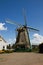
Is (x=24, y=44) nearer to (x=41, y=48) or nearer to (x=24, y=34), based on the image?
(x=24, y=34)

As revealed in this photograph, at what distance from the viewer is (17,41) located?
211 ft

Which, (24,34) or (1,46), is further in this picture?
(24,34)

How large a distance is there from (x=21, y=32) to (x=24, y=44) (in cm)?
490

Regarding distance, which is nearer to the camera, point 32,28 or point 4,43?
point 4,43

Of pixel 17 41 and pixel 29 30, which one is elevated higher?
pixel 29 30

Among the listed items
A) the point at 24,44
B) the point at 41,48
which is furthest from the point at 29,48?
the point at 41,48

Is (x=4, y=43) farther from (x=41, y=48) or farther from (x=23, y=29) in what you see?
(x=41, y=48)

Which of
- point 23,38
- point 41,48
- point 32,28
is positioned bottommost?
point 41,48

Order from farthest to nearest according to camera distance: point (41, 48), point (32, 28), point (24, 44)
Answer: point (32, 28), point (24, 44), point (41, 48)

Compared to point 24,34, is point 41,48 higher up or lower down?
lower down

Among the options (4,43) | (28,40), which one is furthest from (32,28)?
(4,43)

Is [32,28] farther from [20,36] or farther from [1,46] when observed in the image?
[1,46]

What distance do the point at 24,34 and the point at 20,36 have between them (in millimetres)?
1739

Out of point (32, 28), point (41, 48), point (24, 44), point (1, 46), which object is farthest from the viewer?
point (32, 28)
